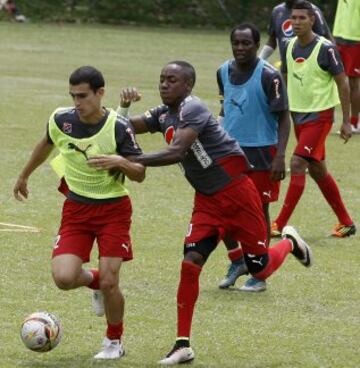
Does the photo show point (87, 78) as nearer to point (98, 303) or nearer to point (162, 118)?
point (162, 118)

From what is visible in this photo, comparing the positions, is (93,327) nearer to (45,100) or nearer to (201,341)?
(201,341)

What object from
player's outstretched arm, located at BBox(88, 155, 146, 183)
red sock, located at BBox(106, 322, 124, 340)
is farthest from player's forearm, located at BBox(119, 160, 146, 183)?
red sock, located at BBox(106, 322, 124, 340)

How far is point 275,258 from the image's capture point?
9039mm

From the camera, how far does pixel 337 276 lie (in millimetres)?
10516

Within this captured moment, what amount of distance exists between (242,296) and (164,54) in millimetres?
20908

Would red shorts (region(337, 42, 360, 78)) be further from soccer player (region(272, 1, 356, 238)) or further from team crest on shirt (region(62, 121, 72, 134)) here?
team crest on shirt (region(62, 121, 72, 134))

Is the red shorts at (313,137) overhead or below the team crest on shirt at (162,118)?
below

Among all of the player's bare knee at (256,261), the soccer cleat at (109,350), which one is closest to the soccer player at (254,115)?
the player's bare knee at (256,261)

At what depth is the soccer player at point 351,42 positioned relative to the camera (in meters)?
18.9

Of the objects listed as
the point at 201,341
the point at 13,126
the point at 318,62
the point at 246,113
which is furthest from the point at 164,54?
the point at 201,341

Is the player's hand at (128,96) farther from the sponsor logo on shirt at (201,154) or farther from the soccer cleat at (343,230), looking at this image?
the soccer cleat at (343,230)

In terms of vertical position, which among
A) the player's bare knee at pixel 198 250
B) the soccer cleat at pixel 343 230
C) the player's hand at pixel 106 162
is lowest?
the soccer cleat at pixel 343 230

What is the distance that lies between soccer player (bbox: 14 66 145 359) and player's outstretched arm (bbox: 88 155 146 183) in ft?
0.12

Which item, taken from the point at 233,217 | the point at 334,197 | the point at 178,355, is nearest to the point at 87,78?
the point at 233,217
